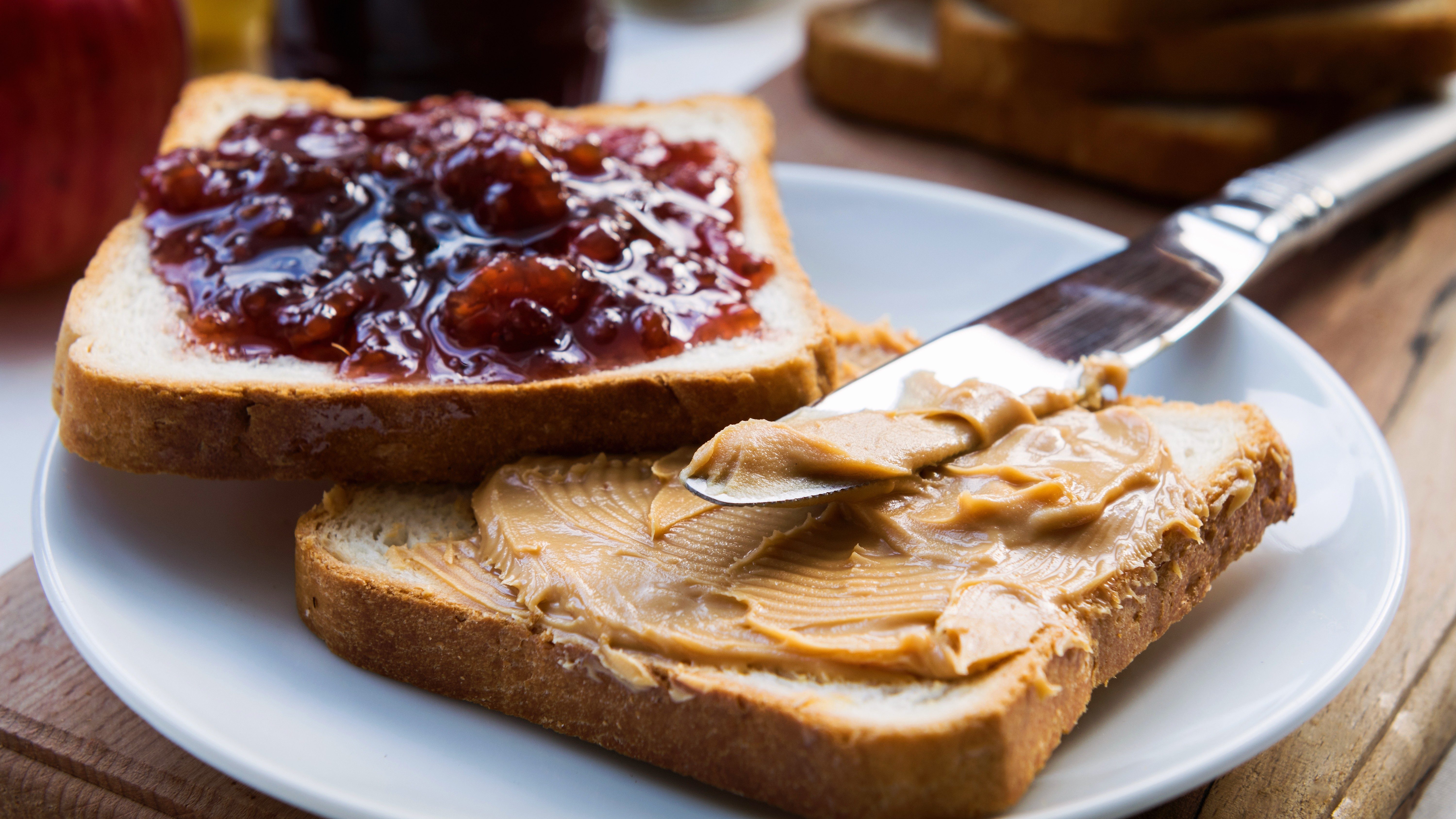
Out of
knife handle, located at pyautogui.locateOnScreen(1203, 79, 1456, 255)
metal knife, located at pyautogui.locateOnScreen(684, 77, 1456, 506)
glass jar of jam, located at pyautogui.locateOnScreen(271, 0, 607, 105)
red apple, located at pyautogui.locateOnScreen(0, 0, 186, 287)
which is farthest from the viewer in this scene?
glass jar of jam, located at pyautogui.locateOnScreen(271, 0, 607, 105)

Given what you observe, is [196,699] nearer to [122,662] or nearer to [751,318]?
[122,662]

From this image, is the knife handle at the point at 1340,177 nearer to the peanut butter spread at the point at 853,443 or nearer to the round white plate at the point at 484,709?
the round white plate at the point at 484,709

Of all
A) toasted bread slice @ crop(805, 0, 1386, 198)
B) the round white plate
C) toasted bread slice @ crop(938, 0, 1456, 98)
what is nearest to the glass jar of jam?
toasted bread slice @ crop(805, 0, 1386, 198)

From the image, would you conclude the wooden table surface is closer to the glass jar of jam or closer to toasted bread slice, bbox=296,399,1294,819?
toasted bread slice, bbox=296,399,1294,819

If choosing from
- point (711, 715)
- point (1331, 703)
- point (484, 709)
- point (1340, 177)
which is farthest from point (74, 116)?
point (1340, 177)

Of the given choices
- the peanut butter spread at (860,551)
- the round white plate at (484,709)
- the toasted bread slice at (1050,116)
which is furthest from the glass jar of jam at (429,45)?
the peanut butter spread at (860,551)

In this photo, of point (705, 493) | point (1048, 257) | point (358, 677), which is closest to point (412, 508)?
point (358, 677)
